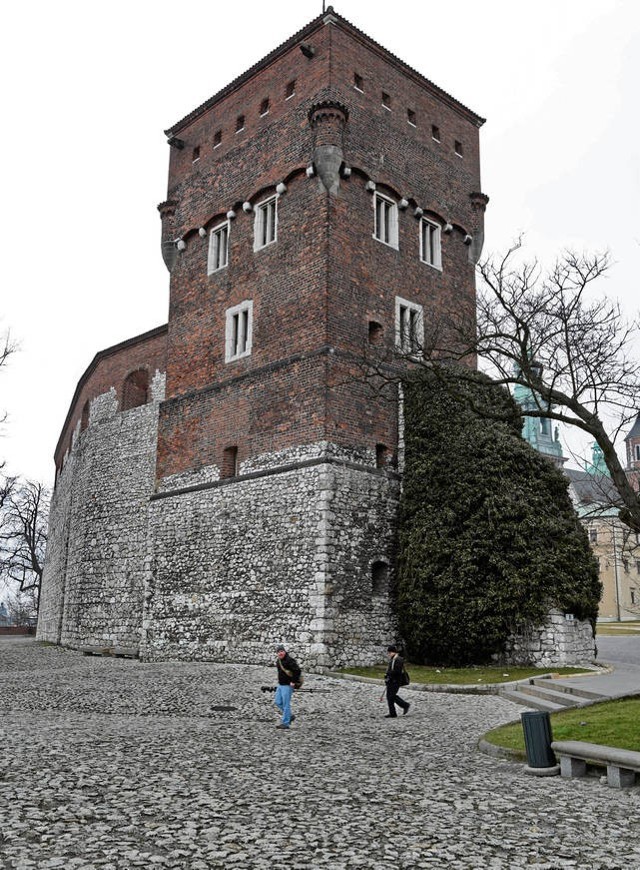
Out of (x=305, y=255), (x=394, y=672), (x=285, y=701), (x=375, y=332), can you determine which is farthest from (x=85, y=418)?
(x=285, y=701)

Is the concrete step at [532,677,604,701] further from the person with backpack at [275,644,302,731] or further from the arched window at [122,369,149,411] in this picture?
the arched window at [122,369,149,411]

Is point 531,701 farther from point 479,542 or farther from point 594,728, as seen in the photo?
point 479,542

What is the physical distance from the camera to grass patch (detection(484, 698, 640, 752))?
9445mm

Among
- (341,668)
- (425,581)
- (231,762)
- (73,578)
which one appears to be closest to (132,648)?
(73,578)

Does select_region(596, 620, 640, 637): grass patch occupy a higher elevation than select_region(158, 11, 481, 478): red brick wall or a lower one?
lower

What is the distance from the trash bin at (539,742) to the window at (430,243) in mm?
18574

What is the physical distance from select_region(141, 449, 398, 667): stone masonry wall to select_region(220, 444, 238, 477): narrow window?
41 cm

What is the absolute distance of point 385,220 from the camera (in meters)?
24.4

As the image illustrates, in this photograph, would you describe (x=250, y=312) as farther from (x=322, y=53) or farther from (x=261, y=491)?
(x=322, y=53)

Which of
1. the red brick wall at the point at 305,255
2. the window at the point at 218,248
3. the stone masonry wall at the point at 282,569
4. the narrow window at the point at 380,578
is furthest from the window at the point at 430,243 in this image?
the narrow window at the point at 380,578

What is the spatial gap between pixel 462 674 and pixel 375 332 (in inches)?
393

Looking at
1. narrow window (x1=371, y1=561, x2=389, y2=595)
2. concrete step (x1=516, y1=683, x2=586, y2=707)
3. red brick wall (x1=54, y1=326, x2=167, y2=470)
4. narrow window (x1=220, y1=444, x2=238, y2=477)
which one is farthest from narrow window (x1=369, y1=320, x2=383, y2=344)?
concrete step (x1=516, y1=683, x2=586, y2=707)

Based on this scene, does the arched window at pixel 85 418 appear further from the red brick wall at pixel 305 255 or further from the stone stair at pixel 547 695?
the stone stair at pixel 547 695

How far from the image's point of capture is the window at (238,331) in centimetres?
2392
